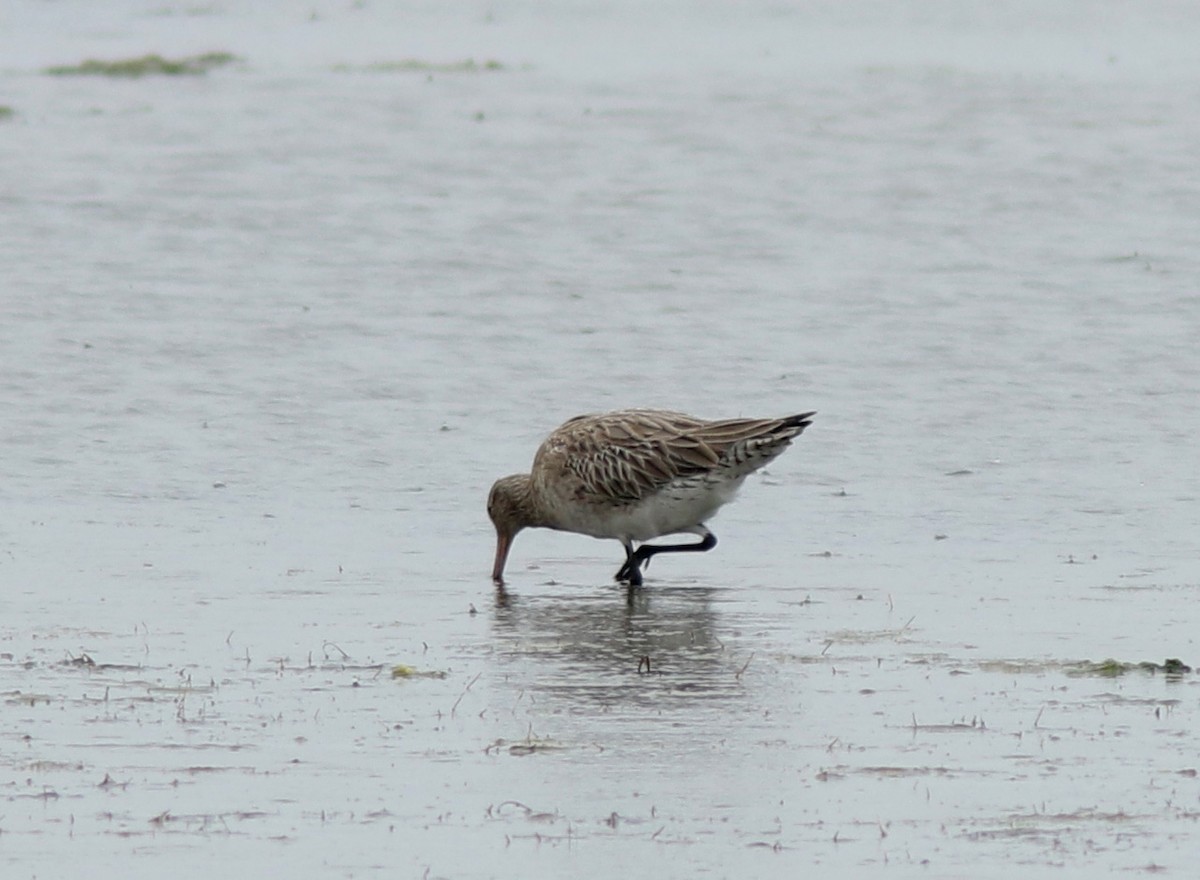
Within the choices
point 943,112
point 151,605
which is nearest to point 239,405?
point 151,605

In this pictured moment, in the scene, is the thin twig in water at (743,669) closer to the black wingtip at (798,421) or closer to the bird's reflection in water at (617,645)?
the bird's reflection in water at (617,645)

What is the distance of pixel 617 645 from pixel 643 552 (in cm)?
195

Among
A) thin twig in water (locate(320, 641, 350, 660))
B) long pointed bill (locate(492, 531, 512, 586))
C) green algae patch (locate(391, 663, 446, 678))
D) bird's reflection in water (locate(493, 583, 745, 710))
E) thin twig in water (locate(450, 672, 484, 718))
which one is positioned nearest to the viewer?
thin twig in water (locate(450, 672, 484, 718))

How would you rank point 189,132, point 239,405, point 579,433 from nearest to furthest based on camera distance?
point 579,433 → point 239,405 → point 189,132

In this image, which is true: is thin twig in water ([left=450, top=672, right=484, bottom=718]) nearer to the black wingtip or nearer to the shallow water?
the shallow water

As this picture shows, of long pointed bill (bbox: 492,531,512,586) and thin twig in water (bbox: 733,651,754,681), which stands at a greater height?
thin twig in water (bbox: 733,651,754,681)

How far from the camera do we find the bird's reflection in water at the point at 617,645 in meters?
8.91

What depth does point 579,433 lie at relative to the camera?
12219mm

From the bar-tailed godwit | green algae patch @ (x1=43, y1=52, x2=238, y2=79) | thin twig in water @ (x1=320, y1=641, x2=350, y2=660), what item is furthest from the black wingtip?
green algae patch @ (x1=43, y1=52, x2=238, y2=79)

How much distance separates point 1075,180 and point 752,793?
1890 centimetres

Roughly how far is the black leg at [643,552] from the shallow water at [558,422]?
132mm

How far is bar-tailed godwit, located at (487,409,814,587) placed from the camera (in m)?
11.7

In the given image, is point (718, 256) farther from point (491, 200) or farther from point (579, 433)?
point (579, 433)

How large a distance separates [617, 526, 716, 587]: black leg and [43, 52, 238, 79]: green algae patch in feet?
73.7
